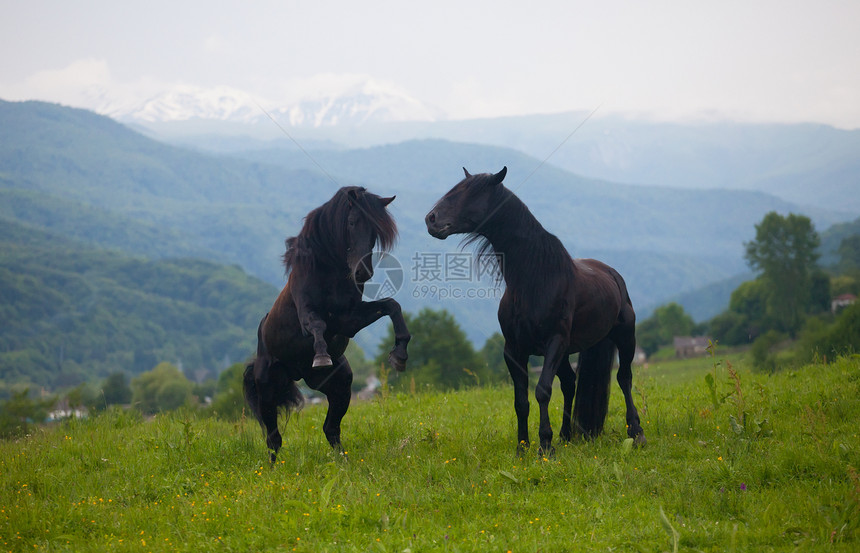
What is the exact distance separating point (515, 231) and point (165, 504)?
198 inches

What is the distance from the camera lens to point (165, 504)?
7258 mm

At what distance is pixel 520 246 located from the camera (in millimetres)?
8547

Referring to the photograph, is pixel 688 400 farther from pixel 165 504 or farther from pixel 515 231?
pixel 165 504

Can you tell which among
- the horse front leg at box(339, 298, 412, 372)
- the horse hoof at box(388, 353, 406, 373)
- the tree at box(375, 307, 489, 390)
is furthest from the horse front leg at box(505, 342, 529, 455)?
the tree at box(375, 307, 489, 390)

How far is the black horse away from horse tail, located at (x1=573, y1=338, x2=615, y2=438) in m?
0.01

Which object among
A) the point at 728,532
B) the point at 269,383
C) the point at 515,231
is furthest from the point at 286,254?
the point at 728,532

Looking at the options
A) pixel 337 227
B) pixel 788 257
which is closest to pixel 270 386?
pixel 337 227

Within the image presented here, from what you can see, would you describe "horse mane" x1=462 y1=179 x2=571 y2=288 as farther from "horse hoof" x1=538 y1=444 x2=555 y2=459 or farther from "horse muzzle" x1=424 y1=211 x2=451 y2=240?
"horse hoof" x1=538 y1=444 x2=555 y2=459

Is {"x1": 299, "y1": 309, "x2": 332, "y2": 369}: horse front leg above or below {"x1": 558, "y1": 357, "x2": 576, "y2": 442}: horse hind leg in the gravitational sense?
above

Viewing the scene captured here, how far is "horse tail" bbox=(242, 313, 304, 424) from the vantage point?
8812 mm

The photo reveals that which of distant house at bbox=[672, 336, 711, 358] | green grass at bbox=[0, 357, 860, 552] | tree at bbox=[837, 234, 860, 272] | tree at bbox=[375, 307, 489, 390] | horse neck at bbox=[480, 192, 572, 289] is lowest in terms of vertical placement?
distant house at bbox=[672, 336, 711, 358]

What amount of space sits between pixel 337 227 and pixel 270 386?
2349 millimetres

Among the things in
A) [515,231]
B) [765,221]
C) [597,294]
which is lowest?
[597,294]

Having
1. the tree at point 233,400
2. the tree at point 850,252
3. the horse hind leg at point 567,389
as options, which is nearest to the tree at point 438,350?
the tree at point 233,400
